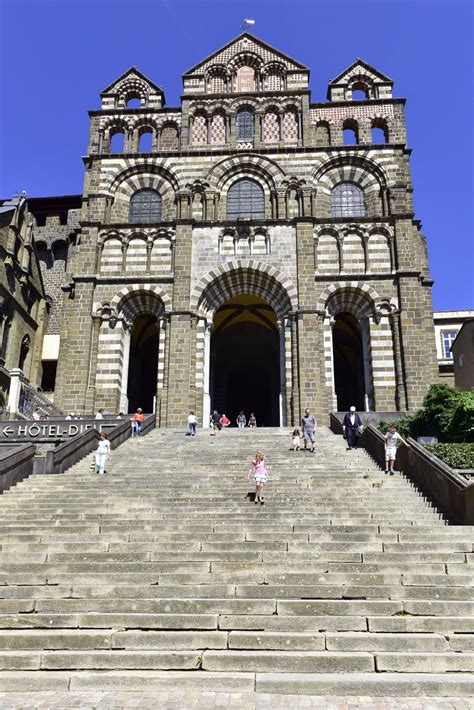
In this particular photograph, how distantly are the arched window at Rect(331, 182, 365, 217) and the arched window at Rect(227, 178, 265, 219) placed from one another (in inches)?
150

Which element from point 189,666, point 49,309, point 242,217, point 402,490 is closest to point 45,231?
point 49,309

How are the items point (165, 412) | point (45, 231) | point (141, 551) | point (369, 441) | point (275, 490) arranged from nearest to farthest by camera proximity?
point (141, 551) < point (275, 490) < point (369, 441) < point (165, 412) < point (45, 231)

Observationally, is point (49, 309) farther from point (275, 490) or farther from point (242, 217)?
point (275, 490)

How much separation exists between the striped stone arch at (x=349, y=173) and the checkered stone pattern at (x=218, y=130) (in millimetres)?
5756

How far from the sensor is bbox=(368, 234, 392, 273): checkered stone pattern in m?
27.9

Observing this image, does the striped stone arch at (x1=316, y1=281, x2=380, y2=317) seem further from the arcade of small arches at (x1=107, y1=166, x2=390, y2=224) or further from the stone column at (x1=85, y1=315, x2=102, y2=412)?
the stone column at (x1=85, y1=315, x2=102, y2=412)

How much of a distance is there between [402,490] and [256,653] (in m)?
7.69

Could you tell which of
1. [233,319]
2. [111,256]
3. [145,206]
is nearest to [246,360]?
[233,319]

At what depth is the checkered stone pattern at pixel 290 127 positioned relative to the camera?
30.9 meters

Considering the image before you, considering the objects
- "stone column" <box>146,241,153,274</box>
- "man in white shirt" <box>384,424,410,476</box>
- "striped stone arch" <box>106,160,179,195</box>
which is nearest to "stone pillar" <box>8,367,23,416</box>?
"stone column" <box>146,241,153,274</box>

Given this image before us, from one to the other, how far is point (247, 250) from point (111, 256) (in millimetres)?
6981

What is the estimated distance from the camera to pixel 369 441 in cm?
1852

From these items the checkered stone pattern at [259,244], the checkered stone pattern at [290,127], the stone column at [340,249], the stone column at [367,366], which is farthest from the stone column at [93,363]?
the checkered stone pattern at [290,127]

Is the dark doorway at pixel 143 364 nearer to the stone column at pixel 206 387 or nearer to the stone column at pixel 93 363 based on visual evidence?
the stone column at pixel 93 363
